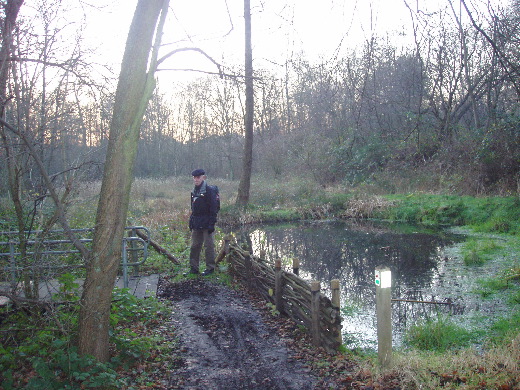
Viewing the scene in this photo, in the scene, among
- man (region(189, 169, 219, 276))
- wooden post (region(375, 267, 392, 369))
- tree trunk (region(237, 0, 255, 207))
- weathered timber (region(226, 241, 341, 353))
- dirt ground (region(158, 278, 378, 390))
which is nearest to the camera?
dirt ground (region(158, 278, 378, 390))

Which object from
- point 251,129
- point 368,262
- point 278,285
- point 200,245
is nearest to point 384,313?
point 278,285

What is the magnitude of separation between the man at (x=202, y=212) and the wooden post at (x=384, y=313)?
5139mm

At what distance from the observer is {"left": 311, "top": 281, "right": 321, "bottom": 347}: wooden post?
6.24m

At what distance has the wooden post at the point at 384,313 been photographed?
5340 mm

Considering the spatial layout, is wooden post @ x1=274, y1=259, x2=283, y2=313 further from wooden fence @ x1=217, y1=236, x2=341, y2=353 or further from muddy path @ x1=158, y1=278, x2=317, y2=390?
muddy path @ x1=158, y1=278, x2=317, y2=390

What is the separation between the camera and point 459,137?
2234 centimetres

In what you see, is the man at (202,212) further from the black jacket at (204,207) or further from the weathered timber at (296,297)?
the weathered timber at (296,297)

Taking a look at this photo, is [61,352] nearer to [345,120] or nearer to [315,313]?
[315,313]

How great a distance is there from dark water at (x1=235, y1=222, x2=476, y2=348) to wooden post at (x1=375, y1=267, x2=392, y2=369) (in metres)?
1.57

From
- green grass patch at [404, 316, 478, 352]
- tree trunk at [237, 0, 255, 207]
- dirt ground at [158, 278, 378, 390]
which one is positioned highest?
tree trunk at [237, 0, 255, 207]

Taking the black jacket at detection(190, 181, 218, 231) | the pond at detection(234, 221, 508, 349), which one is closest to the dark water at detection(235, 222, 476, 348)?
the pond at detection(234, 221, 508, 349)

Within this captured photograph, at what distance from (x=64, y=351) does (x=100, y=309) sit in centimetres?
60

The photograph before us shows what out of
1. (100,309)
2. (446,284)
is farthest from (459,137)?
(100,309)

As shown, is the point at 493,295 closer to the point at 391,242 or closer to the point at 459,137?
the point at 391,242
